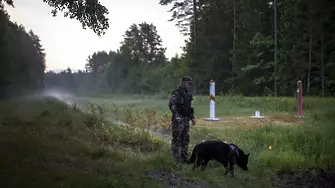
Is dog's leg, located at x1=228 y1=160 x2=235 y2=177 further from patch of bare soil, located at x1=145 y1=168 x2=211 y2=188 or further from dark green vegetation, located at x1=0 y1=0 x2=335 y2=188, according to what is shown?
patch of bare soil, located at x1=145 y1=168 x2=211 y2=188

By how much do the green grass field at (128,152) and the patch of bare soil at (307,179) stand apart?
2 centimetres

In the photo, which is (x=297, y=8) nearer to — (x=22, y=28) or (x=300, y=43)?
(x=300, y=43)

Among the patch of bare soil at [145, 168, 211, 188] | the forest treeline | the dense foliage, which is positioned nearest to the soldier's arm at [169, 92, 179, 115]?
the patch of bare soil at [145, 168, 211, 188]

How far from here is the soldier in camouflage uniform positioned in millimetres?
8430

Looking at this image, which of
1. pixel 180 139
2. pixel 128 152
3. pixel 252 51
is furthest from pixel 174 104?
pixel 252 51

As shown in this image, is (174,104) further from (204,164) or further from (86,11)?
(86,11)

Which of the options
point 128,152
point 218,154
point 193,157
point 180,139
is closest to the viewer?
point 218,154

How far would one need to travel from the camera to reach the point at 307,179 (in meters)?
8.47

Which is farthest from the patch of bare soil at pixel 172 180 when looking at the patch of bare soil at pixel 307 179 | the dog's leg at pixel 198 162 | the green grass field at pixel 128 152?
the patch of bare soil at pixel 307 179

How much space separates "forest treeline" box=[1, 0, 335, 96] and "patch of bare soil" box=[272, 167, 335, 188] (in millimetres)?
16528

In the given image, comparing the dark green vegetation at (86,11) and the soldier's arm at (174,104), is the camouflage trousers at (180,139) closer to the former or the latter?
the soldier's arm at (174,104)

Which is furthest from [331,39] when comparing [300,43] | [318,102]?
[318,102]

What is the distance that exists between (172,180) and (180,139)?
169 centimetres

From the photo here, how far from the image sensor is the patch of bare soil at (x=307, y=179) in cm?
805
